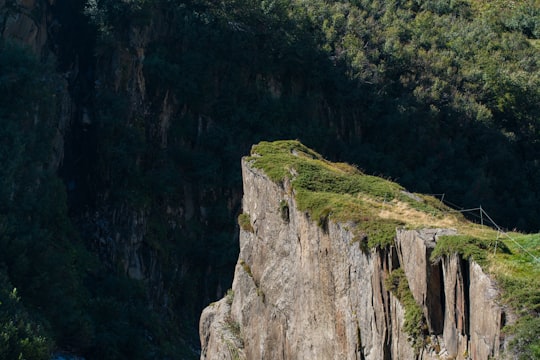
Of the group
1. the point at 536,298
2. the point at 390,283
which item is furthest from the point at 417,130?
the point at 536,298

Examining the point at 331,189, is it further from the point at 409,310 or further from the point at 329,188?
the point at 409,310

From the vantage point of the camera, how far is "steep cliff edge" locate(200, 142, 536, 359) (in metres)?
15.6

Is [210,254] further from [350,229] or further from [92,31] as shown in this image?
[350,229]

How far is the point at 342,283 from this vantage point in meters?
20.2

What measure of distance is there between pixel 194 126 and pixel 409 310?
2781 cm

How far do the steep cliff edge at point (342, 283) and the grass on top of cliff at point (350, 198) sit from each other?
45 mm

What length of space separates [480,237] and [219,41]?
1161 inches

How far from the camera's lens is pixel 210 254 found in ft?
135

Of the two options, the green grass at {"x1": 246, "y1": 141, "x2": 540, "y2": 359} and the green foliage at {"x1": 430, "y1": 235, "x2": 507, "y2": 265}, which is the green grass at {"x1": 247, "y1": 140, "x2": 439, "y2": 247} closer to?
the green grass at {"x1": 246, "y1": 141, "x2": 540, "y2": 359}

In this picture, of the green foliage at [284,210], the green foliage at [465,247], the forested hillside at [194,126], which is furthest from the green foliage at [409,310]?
the forested hillside at [194,126]

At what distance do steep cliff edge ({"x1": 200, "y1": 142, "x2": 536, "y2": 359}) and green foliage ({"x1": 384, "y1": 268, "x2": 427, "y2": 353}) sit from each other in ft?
0.07

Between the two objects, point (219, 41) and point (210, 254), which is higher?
point (219, 41)

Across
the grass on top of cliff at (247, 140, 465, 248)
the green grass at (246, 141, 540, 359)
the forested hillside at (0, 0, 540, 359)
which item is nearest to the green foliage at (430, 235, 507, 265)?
the green grass at (246, 141, 540, 359)

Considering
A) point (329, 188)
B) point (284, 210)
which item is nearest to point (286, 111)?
point (284, 210)
